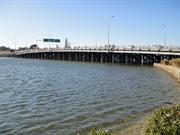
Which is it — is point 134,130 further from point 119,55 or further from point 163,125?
point 119,55

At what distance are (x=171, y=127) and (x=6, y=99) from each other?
13.8m

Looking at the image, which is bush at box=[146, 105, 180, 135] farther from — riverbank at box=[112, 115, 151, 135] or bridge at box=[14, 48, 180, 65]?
bridge at box=[14, 48, 180, 65]

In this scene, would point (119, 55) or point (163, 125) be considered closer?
point (163, 125)

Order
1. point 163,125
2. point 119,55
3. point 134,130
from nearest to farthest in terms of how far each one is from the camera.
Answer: point 163,125, point 134,130, point 119,55

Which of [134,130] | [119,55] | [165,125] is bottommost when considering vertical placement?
[134,130]

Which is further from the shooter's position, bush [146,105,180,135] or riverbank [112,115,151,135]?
riverbank [112,115,151,135]

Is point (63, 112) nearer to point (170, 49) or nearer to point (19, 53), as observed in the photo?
point (170, 49)

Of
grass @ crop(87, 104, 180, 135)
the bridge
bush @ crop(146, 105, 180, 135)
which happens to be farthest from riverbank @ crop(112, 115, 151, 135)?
the bridge

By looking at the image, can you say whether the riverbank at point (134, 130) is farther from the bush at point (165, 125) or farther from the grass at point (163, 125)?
the bush at point (165, 125)

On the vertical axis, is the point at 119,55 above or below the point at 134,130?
above

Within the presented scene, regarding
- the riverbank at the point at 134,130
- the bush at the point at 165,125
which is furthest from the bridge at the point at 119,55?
the bush at the point at 165,125

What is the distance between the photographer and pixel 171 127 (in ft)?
23.0

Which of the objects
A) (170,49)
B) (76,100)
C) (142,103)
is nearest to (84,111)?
(76,100)

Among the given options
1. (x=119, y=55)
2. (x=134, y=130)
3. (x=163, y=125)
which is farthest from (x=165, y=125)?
(x=119, y=55)
